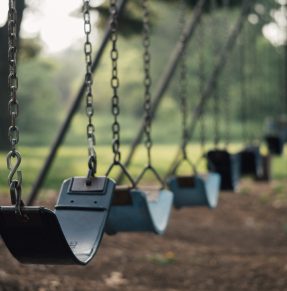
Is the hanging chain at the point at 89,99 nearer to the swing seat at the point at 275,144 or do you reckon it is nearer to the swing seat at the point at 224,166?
the swing seat at the point at 224,166

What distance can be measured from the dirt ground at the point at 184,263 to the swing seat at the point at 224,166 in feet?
2.26

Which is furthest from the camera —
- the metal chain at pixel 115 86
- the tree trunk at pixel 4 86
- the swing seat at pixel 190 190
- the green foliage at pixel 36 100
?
the green foliage at pixel 36 100

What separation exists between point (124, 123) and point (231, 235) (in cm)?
2597

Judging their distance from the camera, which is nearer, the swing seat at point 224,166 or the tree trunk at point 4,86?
the swing seat at point 224,166

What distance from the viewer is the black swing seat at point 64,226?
6.13 ft

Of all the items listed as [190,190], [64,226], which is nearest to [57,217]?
[64,226]

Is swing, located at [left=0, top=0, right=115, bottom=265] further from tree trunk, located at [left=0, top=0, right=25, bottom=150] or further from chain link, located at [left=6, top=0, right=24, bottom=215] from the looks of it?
tree trunk, located at [left=0, top=0, right=25, bottom=150]

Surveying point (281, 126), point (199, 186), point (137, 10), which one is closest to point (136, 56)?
point (137, 10)

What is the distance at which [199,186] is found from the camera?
369cm

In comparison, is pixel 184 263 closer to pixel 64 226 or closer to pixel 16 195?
pixel 64 226

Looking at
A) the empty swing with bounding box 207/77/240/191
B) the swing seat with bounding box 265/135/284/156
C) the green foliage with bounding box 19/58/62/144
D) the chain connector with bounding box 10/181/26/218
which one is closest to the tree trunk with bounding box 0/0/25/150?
the swing seat with bounding box 265/135/284/156

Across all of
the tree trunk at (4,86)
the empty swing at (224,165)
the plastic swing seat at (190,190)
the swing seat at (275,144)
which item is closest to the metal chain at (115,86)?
the plastic swing seat at (190,190)

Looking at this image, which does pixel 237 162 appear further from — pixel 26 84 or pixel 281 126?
pixel 26 84

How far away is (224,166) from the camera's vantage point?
14.6 ft
